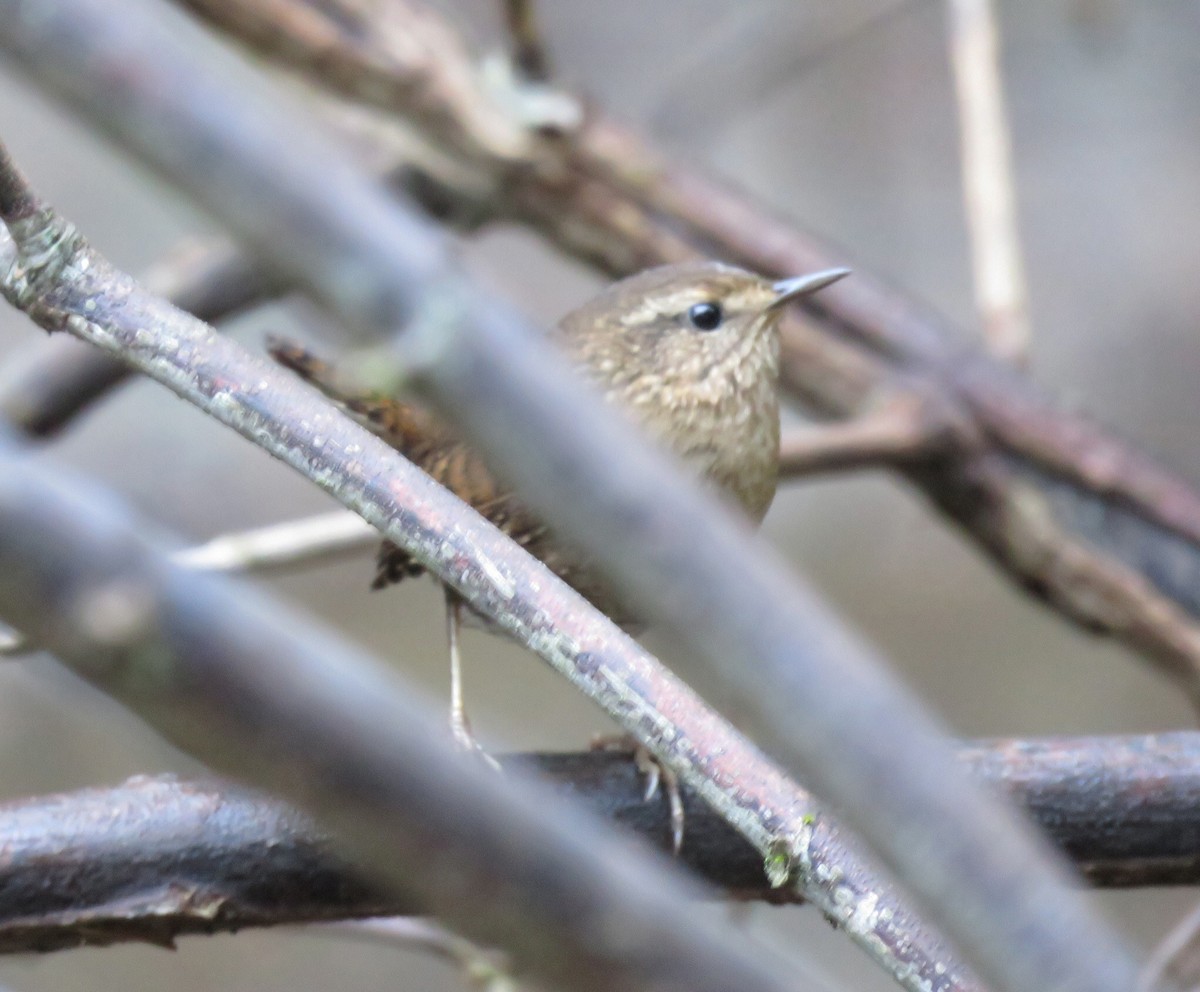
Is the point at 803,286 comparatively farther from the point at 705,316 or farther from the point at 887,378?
the point at 887,378

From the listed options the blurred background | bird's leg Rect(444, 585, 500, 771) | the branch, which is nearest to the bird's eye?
bird's leg Rect(444, 585, 500, 771)

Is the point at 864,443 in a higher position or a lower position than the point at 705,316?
higher

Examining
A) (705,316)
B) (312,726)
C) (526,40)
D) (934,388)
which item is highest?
(526,40)

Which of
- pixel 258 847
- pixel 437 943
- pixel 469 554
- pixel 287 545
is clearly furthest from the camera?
pixel 287 545

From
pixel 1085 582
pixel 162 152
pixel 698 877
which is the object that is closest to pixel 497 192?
pixel 1085 582

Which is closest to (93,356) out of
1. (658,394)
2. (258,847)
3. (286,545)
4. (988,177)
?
(286,545)

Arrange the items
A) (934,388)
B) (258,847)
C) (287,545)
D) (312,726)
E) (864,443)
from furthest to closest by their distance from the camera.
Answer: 1. (934,388)
2. (864,443)
3. (287,545)
4. (258,847)
5. (312,726)
